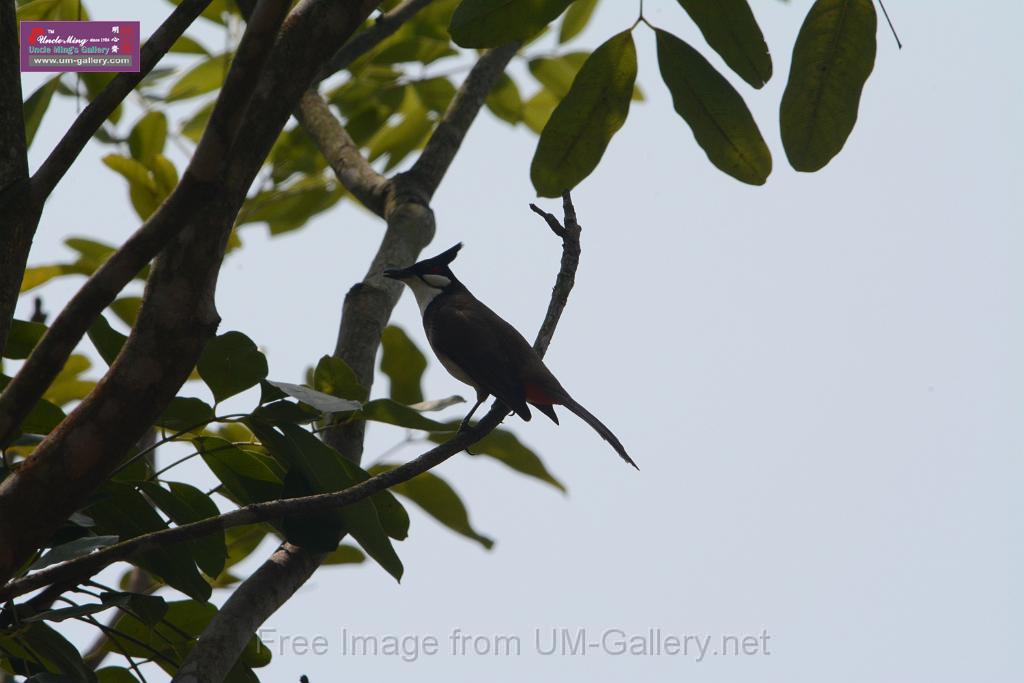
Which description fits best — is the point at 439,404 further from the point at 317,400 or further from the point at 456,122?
the point at 456,122

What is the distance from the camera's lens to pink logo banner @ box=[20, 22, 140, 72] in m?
3.58

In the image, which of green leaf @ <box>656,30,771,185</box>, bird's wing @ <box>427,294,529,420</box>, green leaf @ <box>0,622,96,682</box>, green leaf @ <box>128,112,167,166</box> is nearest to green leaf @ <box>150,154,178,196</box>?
green leaf @ <box>128,112,167,166</box>

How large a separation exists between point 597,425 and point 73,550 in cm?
214

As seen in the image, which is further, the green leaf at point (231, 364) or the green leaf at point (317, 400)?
the green leaf at point (231, 364)

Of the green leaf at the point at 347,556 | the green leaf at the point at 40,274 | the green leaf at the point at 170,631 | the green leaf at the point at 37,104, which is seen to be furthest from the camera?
the green leaf at the point at 40,274

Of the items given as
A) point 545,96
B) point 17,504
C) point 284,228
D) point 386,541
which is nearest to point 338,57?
point 284,228

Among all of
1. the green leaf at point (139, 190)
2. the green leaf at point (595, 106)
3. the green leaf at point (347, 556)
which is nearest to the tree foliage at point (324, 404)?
the green leaf at point (595, 106)

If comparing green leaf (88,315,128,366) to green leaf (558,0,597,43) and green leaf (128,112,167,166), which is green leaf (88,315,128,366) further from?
green leaf (558,0,597,43)

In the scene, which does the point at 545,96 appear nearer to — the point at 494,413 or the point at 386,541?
the point at 494,413

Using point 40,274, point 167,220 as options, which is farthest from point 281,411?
point 40,274

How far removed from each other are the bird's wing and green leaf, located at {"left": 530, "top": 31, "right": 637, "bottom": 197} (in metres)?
1.25

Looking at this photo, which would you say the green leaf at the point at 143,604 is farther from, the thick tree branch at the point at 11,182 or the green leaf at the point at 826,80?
the green leaf at the point at 826,80

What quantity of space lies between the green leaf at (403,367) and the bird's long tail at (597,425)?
0.77 metres

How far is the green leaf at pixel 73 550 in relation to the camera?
2248 mm
